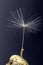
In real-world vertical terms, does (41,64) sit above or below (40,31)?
below

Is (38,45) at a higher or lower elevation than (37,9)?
lower

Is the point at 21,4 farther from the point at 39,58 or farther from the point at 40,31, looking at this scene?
the point at 39,58

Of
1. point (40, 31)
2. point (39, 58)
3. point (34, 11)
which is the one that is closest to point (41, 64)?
point (39, 58)

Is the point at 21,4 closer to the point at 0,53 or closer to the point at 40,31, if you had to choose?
the point at 40,31

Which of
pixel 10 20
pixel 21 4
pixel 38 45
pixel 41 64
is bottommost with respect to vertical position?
pixel 41 64

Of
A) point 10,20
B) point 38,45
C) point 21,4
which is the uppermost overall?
point 21,4

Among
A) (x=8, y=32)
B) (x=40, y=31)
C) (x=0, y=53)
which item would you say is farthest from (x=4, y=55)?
(x=40, y=31)
